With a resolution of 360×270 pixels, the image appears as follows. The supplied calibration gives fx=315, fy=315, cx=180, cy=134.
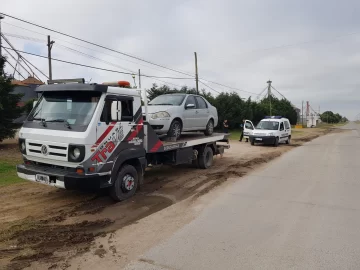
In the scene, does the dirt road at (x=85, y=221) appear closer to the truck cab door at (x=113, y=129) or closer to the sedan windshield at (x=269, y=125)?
the truck cab door at (x=113, y=129)

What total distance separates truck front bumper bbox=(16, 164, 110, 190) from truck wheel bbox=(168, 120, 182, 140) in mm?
3203

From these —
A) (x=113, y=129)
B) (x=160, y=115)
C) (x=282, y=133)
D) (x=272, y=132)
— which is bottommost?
(x=282, y=133)

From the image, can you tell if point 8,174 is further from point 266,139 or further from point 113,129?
point 266,139

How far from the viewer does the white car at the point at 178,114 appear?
8.80m

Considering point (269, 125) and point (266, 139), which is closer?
point (266, 139)

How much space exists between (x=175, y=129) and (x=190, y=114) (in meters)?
0.90

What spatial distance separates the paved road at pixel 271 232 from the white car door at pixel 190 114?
2.49 metres

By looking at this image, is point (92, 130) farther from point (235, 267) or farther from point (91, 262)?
point (235, 267)

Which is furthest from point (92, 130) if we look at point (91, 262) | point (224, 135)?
point (224, 135)

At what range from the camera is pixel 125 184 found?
22.3 ft

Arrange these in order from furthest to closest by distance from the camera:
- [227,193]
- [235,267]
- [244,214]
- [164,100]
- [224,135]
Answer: [224,135] < [164,100] < [227,193] < [244,214] < [235,267]

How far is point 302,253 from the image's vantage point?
425cm

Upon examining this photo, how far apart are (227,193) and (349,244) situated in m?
3.29

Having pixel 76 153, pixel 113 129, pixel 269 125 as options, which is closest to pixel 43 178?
pixel 76 153
